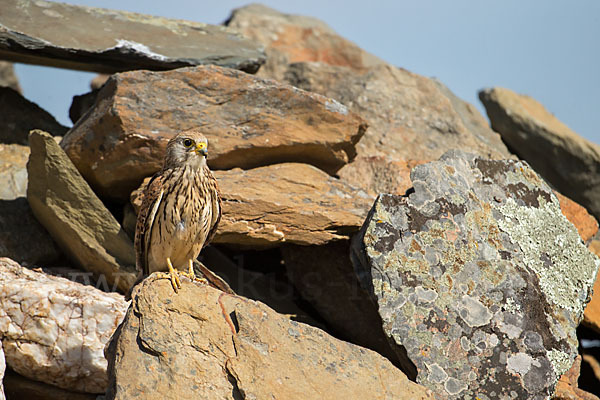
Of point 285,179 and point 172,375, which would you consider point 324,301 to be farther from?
point 172,375

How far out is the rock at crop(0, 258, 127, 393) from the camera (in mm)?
5234

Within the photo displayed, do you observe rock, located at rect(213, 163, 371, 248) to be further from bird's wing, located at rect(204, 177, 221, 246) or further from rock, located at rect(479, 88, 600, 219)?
rock, located at rect(479, 88, 600, 219)

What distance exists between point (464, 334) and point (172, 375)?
7.51ft

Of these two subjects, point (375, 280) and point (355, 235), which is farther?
point (355, 235)

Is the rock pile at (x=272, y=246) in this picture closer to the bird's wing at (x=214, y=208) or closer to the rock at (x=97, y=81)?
the bird's wing at (x=214, y=208)

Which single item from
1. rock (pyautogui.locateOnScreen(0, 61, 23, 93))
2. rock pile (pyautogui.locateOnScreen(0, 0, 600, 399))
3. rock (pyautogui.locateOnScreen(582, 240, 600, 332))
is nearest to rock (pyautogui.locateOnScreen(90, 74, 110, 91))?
rock (pyautogui.locateOnScreen(0, 61, 23, 93))

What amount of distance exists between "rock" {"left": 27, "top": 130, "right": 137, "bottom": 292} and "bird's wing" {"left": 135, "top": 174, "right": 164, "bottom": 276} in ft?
2.58

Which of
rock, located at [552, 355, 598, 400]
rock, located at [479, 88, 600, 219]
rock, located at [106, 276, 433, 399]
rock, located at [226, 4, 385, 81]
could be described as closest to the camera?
rock, located at [106, 276, 433, 399]

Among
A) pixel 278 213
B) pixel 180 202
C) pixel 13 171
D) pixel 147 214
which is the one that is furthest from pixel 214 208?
pixel 13 171

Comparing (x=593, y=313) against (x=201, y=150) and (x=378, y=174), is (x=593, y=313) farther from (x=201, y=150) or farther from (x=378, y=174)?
(x=201, y=150)

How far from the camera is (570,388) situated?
225 inches

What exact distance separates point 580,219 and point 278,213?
3135 mm

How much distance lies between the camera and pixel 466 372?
499 cm

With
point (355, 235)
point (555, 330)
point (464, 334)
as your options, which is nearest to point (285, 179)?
point (355, 235)
